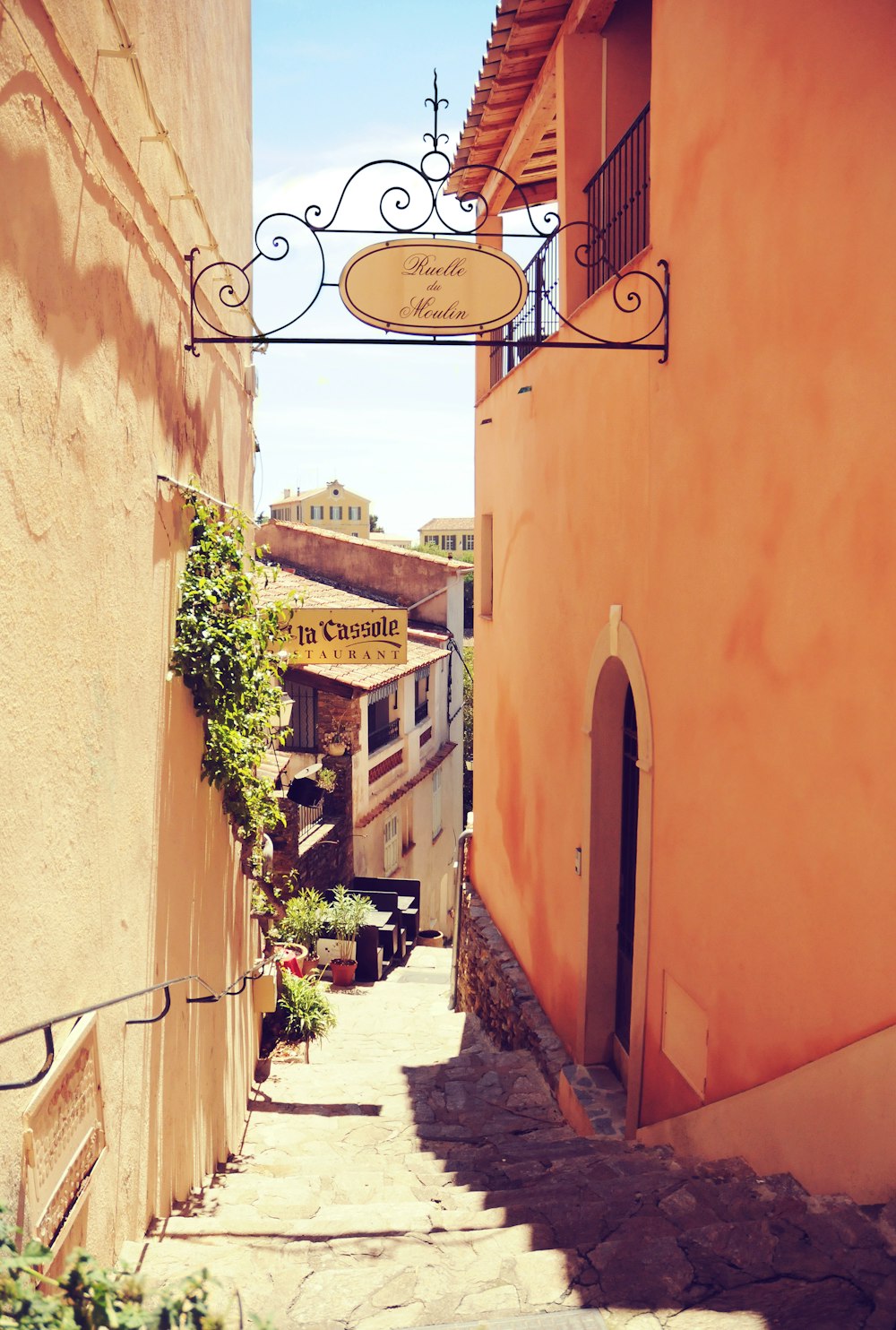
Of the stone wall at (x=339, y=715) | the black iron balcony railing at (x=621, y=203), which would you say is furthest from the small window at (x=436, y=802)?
the black iron balcony railing at (x=621, y=203)

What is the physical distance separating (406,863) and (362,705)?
16.8 ft

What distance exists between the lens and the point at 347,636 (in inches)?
302

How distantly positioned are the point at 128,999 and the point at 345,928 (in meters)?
11.9

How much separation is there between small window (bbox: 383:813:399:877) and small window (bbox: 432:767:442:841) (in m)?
3.26

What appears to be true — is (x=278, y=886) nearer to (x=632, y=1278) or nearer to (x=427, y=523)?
A: (x=632, y=1278)

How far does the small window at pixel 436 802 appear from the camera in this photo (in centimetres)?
2464

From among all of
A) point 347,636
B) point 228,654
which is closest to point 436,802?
point 347,636

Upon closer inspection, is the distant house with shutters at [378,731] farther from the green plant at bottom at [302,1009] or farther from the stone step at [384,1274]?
the stone step at [384,1274]

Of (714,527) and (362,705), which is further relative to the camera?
(362,705)

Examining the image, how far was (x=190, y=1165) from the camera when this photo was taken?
519cm

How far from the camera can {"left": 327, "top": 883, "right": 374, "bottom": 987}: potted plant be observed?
1459 cm

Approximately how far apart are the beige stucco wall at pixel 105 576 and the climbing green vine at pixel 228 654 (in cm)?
14

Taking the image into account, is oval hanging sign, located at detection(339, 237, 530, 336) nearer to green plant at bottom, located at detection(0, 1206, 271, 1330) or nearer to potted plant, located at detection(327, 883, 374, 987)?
green plant at bottom, located at detection(0, 1206, 271, 1330)

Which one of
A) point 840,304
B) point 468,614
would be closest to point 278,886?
point 840,304
